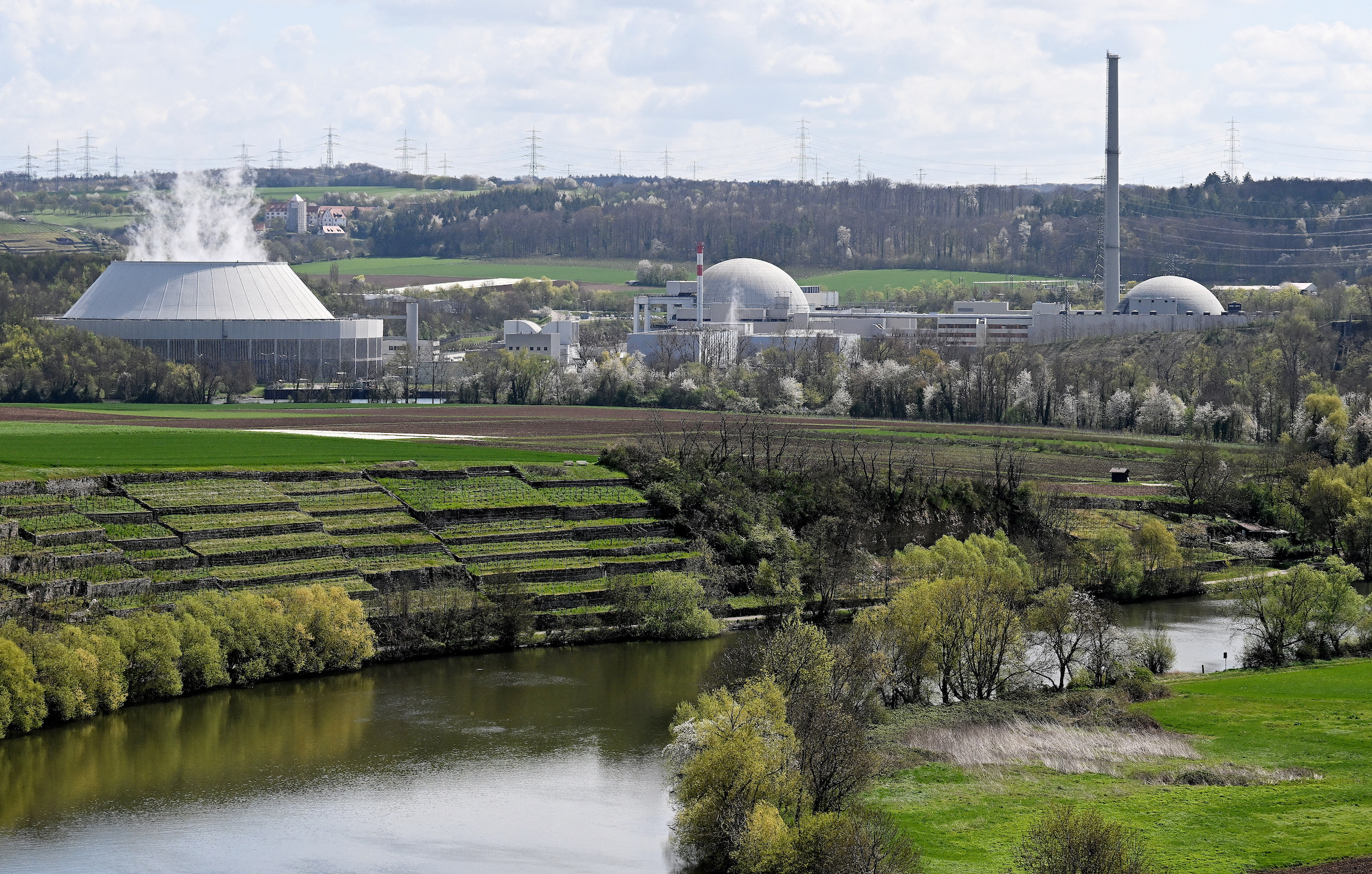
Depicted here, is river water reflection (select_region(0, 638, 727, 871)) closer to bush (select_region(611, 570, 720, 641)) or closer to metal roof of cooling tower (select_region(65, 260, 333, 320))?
bush (select_region(611, 570, 720, 641))

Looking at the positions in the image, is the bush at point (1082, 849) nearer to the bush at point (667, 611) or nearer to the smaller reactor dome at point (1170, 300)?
the bush at point (667, 611)

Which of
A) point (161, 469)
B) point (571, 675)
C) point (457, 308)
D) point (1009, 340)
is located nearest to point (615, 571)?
point (571, 675)

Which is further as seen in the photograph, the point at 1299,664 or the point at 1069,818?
the point at 1299,664

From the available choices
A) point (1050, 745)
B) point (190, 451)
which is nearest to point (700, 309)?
point (190, 451)

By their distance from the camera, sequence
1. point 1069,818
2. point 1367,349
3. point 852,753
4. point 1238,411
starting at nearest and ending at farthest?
point 1069,818 → point 852,753 → point 1238,411 → point 1367,349

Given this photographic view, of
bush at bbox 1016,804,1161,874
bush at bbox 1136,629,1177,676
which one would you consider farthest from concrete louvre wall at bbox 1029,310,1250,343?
bush at bbox 1016,804,1161,874

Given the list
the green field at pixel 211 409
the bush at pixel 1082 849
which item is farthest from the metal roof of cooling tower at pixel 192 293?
the bush at pixel 1082 849

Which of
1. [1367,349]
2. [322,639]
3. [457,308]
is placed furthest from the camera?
[457,308]

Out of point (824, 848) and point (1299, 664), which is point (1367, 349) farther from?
point (824, 848)

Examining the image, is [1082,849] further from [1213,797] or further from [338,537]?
[338,537]
